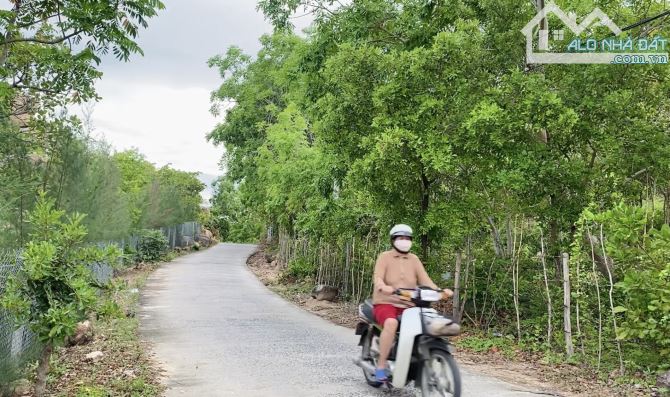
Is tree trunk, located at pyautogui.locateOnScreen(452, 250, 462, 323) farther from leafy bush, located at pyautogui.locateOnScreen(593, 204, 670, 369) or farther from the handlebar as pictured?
the handlebar

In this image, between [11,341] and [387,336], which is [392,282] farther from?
[11,341]

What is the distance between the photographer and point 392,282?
5910 mm

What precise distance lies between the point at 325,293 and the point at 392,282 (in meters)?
9.51

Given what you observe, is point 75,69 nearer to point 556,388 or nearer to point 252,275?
point 556,388

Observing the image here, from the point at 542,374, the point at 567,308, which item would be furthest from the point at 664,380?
the point at 567,308

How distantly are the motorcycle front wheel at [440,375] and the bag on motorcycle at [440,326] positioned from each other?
171 mm

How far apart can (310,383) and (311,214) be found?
836 centimetres

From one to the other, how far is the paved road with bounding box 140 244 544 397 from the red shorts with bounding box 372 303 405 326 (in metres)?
0.86

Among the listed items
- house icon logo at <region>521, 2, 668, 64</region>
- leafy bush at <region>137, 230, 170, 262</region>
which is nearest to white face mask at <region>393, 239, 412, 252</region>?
house icon logo at <region>521, 2, 668, 64</region>

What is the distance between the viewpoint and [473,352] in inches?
343

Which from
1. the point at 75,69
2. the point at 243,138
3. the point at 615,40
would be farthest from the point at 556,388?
the point at 243,138

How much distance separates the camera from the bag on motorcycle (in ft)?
16.6

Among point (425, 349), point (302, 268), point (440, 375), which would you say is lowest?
point (440, 375)

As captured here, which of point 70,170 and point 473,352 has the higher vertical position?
point 70,170
